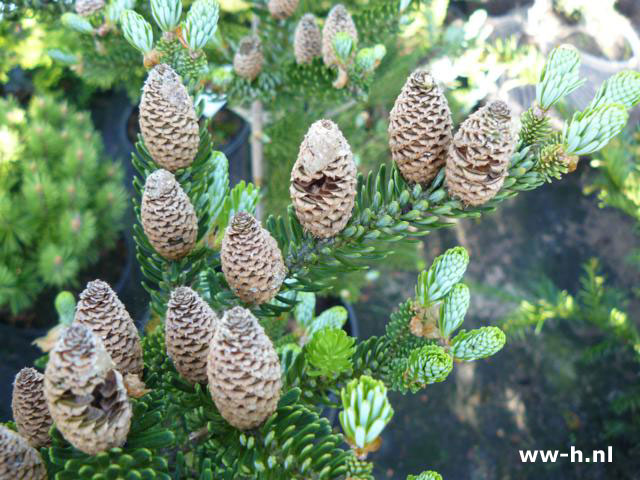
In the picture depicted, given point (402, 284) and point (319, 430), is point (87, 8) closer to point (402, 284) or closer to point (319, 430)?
point (319, 430)

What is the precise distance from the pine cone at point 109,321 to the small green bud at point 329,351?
0.16 meters

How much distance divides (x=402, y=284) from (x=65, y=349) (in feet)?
4.46

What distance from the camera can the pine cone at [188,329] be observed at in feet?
1.38

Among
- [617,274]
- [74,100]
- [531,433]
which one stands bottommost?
[531,433]

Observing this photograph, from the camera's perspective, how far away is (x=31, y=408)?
1.32 feet

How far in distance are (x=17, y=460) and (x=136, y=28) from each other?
40 centimetres

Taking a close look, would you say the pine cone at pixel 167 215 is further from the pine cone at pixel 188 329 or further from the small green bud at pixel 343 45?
the small green bud at pixel 343 45

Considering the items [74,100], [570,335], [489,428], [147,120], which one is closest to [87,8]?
[147,120]

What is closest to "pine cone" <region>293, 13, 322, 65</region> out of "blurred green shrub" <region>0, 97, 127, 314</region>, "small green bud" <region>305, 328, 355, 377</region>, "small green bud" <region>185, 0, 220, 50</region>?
"small green bud" <region>185, 0, 220, 50</region>

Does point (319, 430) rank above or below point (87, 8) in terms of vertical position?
below

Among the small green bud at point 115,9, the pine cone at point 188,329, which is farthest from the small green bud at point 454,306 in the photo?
the small green bud at point 115,9

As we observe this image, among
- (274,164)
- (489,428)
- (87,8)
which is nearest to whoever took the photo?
(87,8)

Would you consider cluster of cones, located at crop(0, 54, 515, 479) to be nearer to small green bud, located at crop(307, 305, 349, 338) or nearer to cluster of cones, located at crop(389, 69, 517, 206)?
cluster of cones, located at crop(389, 69, 517, 206)

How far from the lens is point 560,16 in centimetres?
190
